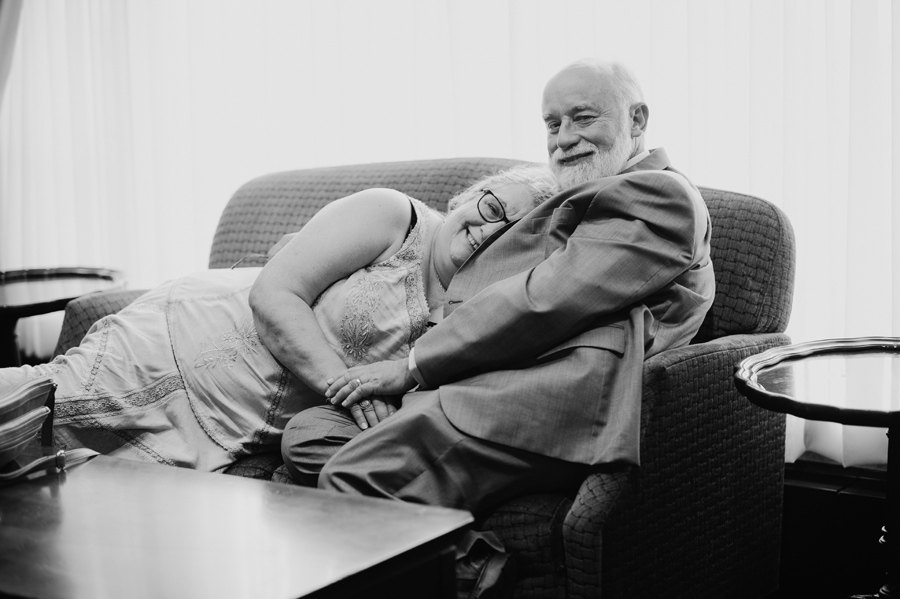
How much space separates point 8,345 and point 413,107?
1.41 metres

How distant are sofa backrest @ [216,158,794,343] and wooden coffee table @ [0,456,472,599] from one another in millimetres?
964

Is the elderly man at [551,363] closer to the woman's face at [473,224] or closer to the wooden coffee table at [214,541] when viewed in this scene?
the woman's face at [473,224]

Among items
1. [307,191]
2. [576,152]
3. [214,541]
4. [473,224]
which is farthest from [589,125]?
[214,541]

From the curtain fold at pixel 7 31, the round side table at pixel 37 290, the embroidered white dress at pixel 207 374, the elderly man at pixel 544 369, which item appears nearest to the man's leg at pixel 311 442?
the elderly man at pixel 544 369

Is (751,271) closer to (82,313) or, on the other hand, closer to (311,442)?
(311,442)

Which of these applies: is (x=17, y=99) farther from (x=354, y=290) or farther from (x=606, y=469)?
(x=606, y=469)

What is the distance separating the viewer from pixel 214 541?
1.06 metres

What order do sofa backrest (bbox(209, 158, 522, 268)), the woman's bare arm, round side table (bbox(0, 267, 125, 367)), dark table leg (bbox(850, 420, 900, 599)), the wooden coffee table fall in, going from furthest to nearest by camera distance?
round side table (bbox(0, 267, 125, 367)) → sofa backrest (bbox(209, 158, 522, 268)) → the woman's bare arm → dark table leg (bbox(850, 420, 900, 599)) → the wooden coffee table

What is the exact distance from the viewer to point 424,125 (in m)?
2.96

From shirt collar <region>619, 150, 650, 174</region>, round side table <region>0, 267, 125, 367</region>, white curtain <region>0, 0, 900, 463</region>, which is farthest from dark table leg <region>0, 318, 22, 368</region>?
shirt collar <region>619, 150, 650, 174</region>

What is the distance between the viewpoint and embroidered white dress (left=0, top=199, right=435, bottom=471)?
71.1 inches

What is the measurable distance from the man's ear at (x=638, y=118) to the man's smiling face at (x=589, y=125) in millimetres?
38

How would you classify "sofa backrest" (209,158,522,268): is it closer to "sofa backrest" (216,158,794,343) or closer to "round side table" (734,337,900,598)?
"sofa backrest" (216,158,794,343)

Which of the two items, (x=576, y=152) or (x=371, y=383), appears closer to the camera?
(x=371, y=383)
